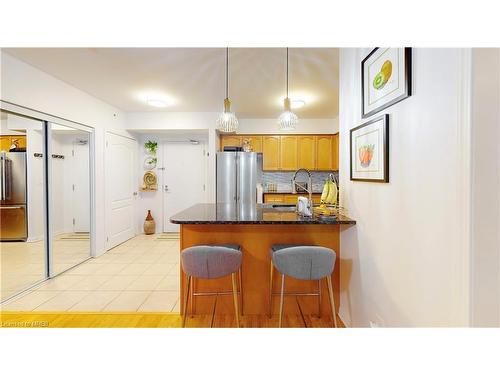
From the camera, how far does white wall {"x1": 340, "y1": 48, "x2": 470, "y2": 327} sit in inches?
39.8

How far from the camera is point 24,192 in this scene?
10.4ft

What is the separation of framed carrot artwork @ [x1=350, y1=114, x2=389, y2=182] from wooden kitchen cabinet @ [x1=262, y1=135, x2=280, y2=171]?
3.19 metres

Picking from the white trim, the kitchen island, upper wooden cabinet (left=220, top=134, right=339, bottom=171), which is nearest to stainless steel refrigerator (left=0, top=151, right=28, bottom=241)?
the kitchen island

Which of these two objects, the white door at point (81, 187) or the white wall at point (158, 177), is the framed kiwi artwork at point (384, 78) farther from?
the white wall at point (158, 177)

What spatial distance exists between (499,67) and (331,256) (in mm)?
1287

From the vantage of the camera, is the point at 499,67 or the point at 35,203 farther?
the point at 35,203

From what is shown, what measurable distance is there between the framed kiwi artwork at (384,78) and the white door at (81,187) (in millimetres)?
3817

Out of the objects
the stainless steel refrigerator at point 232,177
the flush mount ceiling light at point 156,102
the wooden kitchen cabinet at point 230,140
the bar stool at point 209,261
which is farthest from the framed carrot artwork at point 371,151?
the wooden kitchen cabinet at point 230,140


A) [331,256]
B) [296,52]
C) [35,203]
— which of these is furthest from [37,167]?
[331,256]

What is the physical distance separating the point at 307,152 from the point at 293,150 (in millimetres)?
288

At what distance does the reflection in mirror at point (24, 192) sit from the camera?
296cm

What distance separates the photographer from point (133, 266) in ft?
11.8

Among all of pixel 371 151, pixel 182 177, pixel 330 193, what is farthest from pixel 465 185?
pixel 182 177
